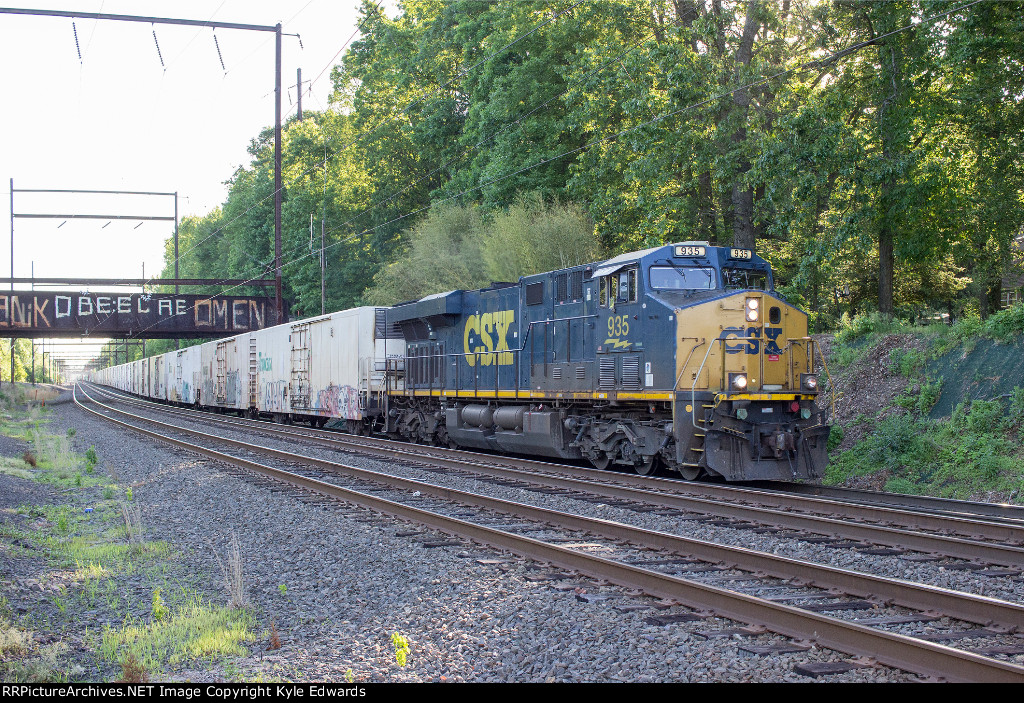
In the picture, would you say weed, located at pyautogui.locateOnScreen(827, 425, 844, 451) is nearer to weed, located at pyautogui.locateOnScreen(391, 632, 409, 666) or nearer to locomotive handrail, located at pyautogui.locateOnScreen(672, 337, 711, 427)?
locomotive handrail, located at pyautogui.locateOnScreen(672, 337, 711, 427)

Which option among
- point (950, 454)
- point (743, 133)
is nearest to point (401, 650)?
point (950, 454)

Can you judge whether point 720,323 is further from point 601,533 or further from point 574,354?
point 601,533

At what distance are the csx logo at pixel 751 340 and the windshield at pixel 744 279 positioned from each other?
891mm

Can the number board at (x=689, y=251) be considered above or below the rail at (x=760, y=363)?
above

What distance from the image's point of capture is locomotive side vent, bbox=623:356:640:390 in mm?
13523

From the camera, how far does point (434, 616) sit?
Answer: 248 inches

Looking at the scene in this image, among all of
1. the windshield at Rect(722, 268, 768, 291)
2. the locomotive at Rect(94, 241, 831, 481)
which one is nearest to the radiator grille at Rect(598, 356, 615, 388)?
the locomotive at Rect(94, 241, 831, 481)

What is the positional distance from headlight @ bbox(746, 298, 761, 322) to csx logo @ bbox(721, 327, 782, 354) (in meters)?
0.15

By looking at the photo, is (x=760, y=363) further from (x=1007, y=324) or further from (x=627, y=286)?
(x=1007, y=324)

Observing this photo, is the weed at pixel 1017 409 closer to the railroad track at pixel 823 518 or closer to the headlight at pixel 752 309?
the railroad track at pixel 823 518

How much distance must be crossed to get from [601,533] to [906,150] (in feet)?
53.4

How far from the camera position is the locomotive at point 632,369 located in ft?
41.7

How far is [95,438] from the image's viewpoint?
81.4ft

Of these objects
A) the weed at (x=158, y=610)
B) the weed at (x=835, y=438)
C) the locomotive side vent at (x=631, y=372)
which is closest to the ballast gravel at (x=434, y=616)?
the weed at (x=158, y=610)
